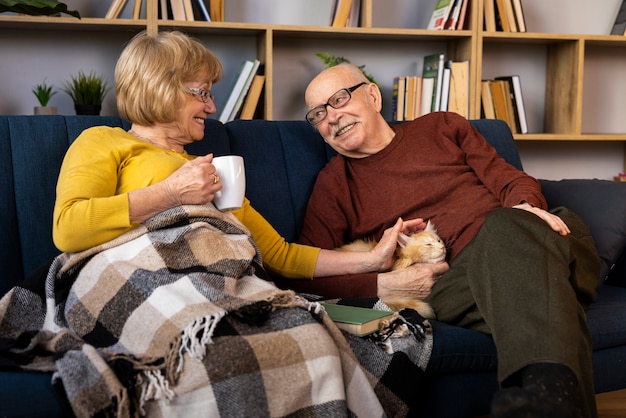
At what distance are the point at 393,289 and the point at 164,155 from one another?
0.67m

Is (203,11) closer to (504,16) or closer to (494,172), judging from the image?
(504,16)

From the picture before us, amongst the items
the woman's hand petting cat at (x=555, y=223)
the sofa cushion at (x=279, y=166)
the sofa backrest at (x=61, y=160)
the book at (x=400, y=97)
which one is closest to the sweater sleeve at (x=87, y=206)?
the sofa backrest at (x=61, y=160)

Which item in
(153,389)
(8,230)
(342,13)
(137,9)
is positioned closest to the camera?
(153,389)

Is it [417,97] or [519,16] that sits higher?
[519,16]

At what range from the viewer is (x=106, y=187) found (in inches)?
64.7

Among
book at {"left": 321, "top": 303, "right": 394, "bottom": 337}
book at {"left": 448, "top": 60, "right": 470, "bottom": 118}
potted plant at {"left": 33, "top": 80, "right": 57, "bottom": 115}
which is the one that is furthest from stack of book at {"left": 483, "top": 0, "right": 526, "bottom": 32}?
book at {"left": 321, "top": 303, "right": 394, "bottom": 337}

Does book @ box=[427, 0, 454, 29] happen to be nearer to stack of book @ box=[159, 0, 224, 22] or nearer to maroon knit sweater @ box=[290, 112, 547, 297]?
stack of book @ box=[159, 0, 224, 22]

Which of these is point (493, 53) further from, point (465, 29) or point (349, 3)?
point (349, 3)

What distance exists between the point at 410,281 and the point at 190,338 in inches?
31.4

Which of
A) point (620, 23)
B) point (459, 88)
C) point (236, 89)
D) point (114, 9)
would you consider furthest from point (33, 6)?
point (620, 23)

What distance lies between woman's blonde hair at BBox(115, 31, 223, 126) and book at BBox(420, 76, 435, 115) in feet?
6.15

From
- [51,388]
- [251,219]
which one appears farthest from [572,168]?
[51,388]

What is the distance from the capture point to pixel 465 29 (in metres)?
3.61

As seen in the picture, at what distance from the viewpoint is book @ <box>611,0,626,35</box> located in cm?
380
